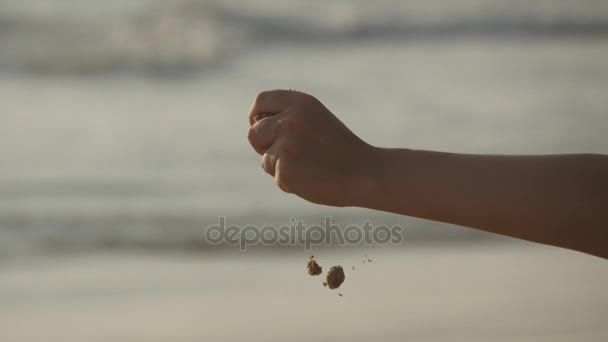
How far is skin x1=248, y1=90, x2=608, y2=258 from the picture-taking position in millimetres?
2383

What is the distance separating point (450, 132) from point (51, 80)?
115 inches

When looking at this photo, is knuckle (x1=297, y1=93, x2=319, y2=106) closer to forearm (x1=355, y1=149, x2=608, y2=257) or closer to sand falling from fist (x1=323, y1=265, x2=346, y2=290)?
forearm (x1=355, y1=149, x2=608, y2=257)

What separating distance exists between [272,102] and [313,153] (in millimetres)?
161

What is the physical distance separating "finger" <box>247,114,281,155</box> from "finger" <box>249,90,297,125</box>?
25 mm

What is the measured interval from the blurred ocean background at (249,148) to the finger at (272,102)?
1.77 m

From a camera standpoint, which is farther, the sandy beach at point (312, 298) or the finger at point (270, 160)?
the sandy beach at point (312, 298)

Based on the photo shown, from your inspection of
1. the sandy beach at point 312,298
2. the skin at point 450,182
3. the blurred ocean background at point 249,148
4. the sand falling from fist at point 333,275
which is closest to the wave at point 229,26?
the blurred ocean background at point 249,148

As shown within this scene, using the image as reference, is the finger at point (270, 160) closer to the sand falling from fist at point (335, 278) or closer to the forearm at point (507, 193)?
the forearm at point (507, 193)

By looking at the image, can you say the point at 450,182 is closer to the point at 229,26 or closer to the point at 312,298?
the point at 312,298

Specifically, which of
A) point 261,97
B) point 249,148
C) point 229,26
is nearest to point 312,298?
point 261,97

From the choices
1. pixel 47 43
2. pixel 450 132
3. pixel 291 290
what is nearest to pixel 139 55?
pixel 47 43

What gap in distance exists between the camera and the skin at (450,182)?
238cm

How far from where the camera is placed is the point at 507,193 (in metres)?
→ 2.40

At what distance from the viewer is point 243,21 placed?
31.1ft
